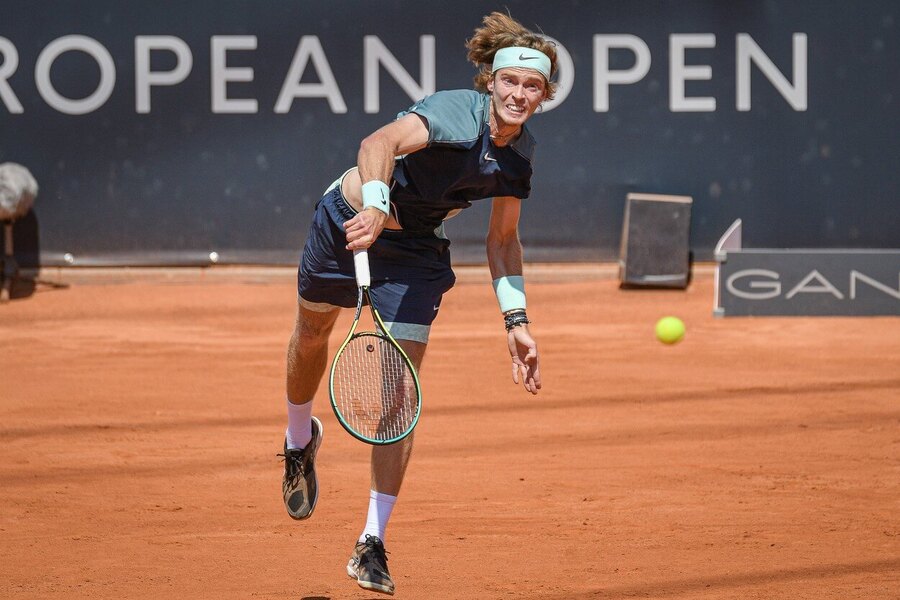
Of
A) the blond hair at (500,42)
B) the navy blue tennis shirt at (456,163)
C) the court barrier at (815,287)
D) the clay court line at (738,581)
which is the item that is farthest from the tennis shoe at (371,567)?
the court barrier at (815,287)

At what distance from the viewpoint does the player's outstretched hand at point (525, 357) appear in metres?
3.52

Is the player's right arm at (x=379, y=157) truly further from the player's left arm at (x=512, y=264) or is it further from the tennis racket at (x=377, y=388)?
the player's left arm at (x=512, y=264)

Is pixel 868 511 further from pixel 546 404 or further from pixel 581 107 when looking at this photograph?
pixel 581 107

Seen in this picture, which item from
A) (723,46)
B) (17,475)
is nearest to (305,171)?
(723,46)

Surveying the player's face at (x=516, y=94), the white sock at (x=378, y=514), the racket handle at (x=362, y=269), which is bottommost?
the white sock at (x=378, y=514)

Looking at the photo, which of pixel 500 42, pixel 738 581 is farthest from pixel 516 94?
pixel 738 581

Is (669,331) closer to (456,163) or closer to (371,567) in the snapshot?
(456,163)

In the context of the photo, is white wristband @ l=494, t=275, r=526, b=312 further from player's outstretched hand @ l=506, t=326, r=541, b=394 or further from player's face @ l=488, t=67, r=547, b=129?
player's face @ l=488, t=67, r=547, b=129

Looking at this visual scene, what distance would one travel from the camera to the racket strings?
3.32m

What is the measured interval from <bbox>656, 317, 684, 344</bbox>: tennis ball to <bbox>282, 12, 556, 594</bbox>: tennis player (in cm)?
384

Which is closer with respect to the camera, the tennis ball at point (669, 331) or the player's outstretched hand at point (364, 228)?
the player's outstretched hand at point (364, 228)

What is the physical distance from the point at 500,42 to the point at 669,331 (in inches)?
165

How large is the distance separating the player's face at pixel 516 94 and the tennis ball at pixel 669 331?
418 cm

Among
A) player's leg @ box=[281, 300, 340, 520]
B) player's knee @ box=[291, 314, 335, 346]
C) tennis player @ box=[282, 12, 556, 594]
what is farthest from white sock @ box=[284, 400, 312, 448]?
player's knee @ box=[291, 314, 335, 346]
